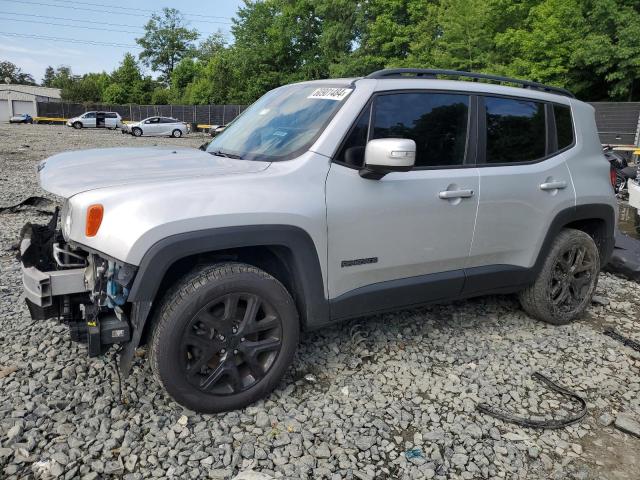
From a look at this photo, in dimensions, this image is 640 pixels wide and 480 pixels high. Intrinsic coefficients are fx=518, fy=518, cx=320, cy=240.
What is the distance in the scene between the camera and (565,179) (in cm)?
405

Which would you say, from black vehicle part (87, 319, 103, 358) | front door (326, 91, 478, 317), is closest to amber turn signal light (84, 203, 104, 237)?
black vehicle part (87, 319, 103, 358)

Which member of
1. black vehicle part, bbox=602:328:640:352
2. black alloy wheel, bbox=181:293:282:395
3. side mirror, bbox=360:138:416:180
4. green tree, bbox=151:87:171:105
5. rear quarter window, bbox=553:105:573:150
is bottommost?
black vehicle part, bbox=602:328:640:352

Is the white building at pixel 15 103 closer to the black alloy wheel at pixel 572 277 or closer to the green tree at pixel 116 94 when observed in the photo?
the green tree at pixel 116 94

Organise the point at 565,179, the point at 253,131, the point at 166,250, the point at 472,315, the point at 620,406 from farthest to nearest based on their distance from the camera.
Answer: the point at 472,315, the point at 565,179, the point at 253,131, the point at 620,406, the point at 166,250

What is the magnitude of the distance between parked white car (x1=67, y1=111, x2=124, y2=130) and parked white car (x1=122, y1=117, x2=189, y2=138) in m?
7.04

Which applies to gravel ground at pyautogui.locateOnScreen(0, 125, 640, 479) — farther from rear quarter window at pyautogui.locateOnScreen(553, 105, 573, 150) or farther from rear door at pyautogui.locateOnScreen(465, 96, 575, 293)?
rear quarter window at pyautogui.locateOnScreen(553, 105, 573, 150)

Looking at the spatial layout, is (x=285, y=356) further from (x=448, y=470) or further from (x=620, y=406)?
(x=620, y=406)

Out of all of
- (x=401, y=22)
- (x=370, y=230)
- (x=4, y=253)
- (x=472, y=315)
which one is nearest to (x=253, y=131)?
(x=370, y=230)

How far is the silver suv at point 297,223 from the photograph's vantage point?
2.61 meters

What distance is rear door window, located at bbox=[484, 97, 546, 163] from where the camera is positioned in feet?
12.3

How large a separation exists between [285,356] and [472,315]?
6.99 feet

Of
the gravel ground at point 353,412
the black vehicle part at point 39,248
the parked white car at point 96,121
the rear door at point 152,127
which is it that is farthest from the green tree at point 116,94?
the black vehicle part at point 39,248

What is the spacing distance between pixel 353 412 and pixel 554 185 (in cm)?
234

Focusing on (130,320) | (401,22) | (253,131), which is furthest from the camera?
(401,22)
